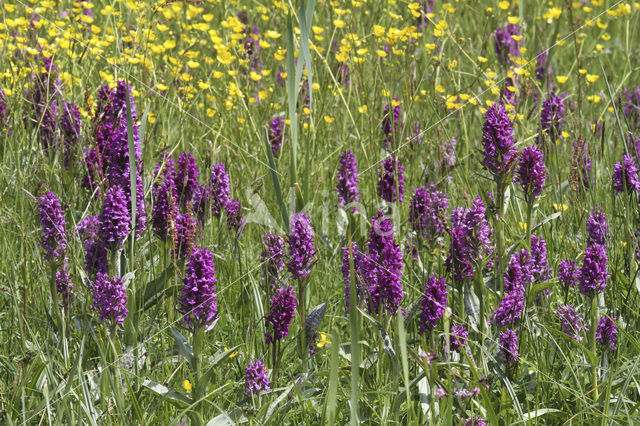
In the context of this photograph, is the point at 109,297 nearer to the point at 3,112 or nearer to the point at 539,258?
the point at 539,258

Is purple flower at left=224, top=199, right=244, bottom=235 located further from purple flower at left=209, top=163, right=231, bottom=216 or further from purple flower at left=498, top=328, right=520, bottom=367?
purple flower at left=498, top=328, right=520, bottom=367

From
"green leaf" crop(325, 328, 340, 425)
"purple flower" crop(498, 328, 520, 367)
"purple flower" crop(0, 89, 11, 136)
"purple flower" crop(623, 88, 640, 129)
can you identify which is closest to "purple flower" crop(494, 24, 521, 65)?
"purple flower" crop(623, 88, 640, 129)

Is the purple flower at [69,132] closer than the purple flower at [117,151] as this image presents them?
No

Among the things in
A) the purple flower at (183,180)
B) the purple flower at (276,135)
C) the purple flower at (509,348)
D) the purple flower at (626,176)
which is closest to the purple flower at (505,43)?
the purple flower at (276,135)

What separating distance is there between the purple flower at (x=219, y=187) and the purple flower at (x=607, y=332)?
4.14 feet

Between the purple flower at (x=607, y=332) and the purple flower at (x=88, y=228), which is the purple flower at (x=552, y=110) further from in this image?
the purple flower at (x=88, y=228)

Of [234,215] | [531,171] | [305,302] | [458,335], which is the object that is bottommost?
[305,302]

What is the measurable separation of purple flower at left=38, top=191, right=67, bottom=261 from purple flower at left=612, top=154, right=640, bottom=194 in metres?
1.63

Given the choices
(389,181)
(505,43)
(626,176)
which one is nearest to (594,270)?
(626,176)

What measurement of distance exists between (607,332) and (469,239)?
44cm

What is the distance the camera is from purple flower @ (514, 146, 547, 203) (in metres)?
2.21

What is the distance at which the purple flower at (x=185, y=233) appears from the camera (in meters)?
2.17

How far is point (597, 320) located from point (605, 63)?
3.89 m

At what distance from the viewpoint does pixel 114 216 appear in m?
2.10
